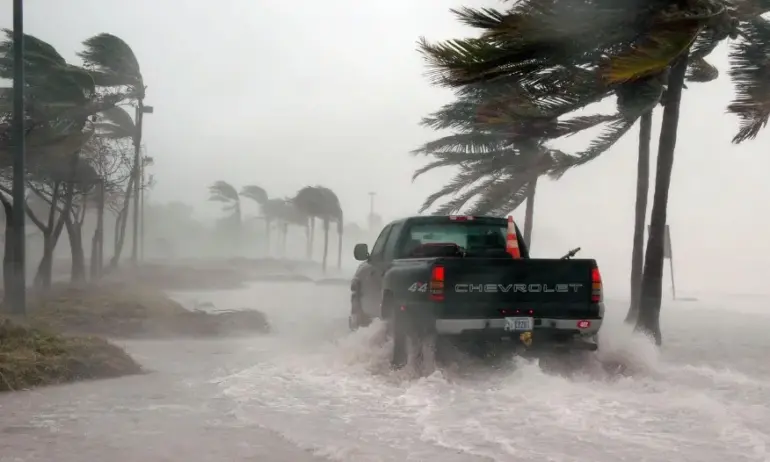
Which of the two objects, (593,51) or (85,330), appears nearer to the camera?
(593,51)

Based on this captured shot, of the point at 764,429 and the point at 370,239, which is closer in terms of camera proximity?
the point at 764,429

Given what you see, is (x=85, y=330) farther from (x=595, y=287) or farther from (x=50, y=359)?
(x=595, y=287)

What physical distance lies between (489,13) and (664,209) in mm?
4629

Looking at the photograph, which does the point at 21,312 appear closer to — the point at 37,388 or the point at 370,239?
the point at 37,388

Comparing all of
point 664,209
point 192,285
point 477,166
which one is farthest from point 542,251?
point 664,209

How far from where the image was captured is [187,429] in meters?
6.77

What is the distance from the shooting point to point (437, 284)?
8.38m

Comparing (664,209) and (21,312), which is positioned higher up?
(664,209)

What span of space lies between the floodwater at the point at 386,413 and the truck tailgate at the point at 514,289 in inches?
24.5

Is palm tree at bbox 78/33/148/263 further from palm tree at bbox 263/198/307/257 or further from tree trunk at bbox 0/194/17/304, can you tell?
palm tree at bbox 263/198/307/257

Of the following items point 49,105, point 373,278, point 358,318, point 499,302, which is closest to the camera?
point 499,302

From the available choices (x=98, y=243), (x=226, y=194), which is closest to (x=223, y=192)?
(x=226, y=194)

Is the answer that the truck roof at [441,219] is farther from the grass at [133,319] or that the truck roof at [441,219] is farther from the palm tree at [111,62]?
the palm tree at [111,62]

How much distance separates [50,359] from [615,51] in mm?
9166
